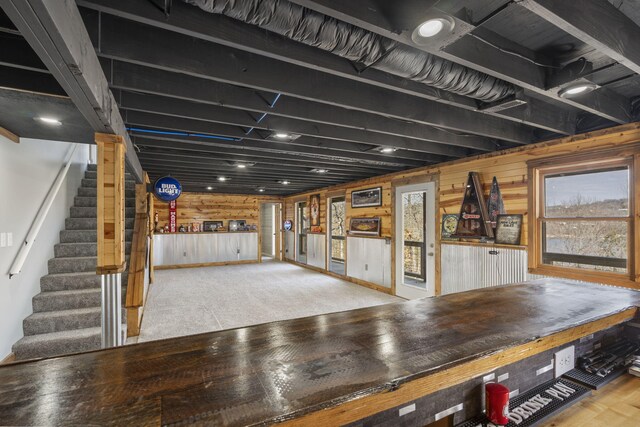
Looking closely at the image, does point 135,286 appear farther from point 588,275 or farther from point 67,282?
point 588,275

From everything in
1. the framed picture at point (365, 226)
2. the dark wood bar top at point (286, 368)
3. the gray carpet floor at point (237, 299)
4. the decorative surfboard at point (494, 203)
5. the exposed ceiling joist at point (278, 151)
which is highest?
the exposed ceiling joist at point (278, 151)

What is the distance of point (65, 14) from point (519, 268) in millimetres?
4581

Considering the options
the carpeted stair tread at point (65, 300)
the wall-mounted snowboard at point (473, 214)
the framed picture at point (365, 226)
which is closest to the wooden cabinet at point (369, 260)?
the framed picture at point (365, 226)

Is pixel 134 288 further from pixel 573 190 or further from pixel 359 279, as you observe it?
pixel 573 190

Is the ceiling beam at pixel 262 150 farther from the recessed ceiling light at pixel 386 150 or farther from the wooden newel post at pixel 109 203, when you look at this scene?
the wooden newel post at pixel 109 203

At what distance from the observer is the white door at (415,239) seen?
5.15 m

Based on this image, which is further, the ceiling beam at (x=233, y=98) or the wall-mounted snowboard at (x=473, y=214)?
the wall-mounted snowboard at (x=473, y=214)

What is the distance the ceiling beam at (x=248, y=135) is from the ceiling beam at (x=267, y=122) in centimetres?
2

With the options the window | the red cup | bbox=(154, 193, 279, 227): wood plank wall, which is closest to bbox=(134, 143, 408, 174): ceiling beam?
the window

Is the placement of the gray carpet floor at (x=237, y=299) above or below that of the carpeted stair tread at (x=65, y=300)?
below

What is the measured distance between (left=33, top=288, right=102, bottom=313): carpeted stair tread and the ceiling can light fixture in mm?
3987

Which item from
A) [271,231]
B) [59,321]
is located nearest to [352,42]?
[59,321]

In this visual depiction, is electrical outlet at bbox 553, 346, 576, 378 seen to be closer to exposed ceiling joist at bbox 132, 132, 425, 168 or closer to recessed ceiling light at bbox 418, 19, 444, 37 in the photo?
recessed ceiling light at bbox 418, 19, 444, 37

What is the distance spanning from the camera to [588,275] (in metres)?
3.20
